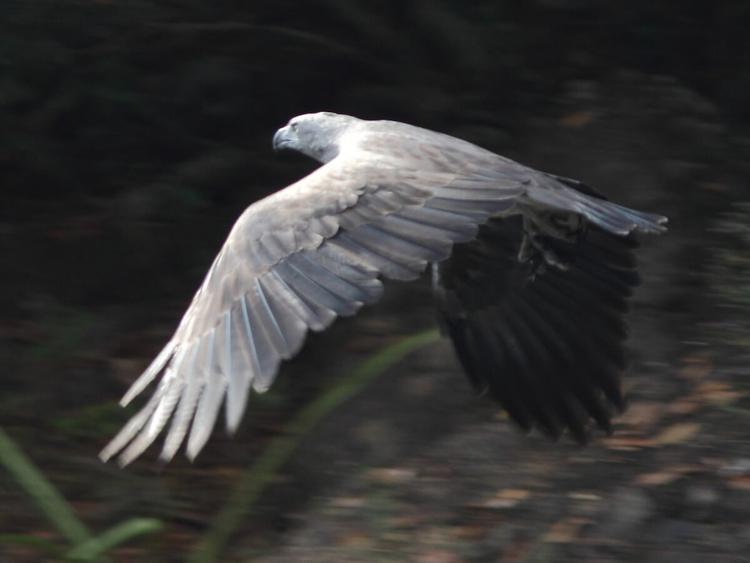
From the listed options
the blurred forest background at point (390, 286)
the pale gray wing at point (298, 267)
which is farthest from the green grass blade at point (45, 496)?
the pale gray wing at point (298, 267)

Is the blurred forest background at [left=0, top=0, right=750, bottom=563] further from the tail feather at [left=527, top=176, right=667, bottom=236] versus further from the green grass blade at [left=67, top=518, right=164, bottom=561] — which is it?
the tail feather at [left=527, top=176, right=667, bottom=236]

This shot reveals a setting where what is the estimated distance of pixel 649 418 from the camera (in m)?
6.81

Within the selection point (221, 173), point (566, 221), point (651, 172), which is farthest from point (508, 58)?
point (566, 221)

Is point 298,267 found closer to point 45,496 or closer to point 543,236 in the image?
point 543,236

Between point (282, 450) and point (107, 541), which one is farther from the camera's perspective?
point (282, 450)

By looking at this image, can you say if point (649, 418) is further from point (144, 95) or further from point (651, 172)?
point (144, 95)

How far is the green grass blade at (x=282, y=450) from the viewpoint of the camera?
275 inches

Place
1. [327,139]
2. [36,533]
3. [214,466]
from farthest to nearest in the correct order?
1. [214,466]
2. [36,533]
3. [327,139]

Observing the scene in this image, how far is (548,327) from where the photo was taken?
246 inches

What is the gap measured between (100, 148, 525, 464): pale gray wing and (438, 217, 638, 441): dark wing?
31.4 inches

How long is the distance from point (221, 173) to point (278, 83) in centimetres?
59

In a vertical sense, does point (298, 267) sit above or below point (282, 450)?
above

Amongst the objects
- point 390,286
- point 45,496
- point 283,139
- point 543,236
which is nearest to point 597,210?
point 543,236

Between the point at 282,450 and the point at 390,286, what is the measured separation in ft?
3.91
